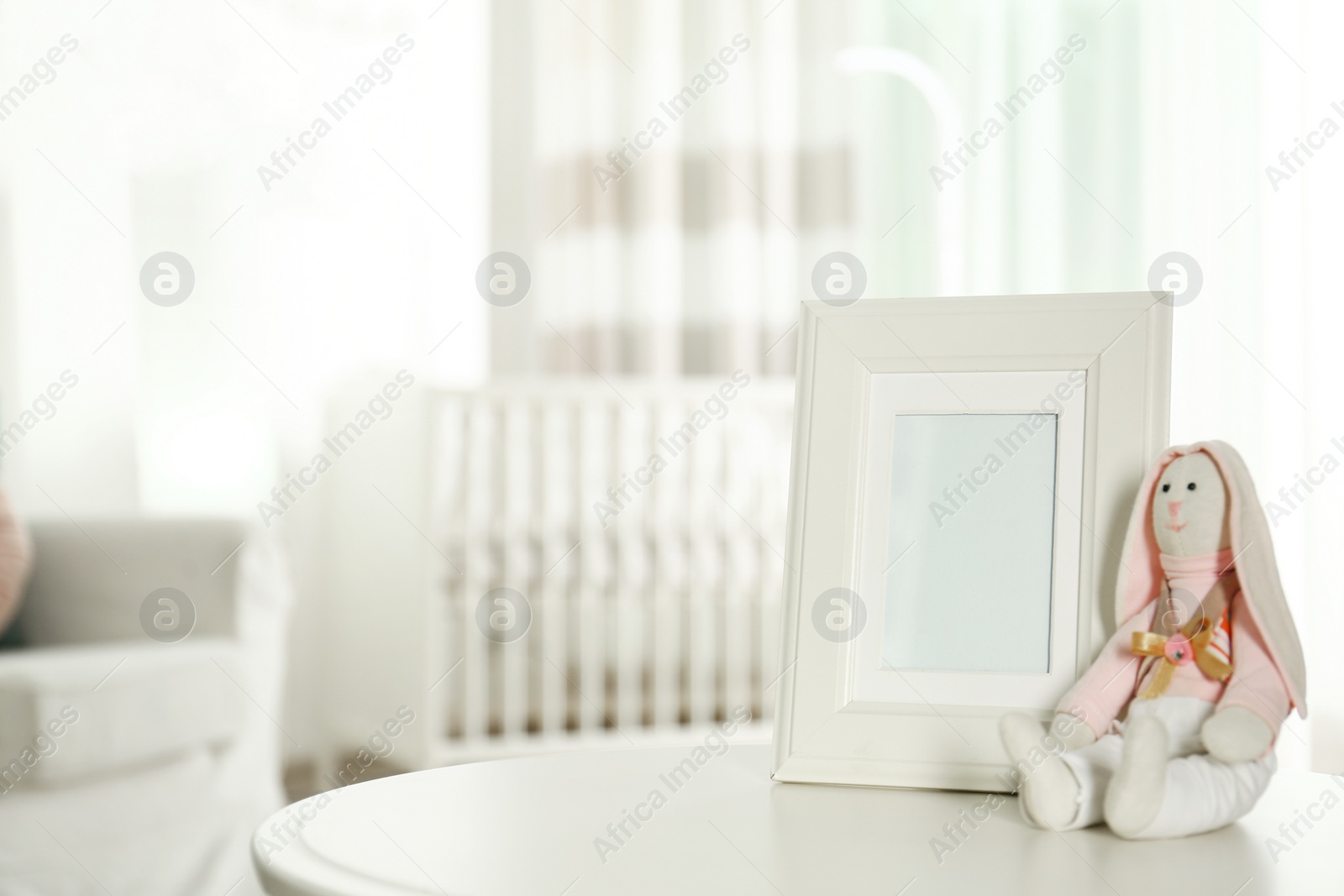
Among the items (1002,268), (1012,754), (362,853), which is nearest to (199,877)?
(362,853)

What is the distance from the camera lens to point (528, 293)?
104 inches

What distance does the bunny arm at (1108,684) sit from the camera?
55cm

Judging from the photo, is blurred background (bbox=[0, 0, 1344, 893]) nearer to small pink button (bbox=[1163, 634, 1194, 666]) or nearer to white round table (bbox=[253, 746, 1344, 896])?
white round table (bbox=[253, 746, 1344, 896])

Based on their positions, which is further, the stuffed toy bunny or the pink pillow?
the pink pillow

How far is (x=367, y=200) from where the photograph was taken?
8.16 feet

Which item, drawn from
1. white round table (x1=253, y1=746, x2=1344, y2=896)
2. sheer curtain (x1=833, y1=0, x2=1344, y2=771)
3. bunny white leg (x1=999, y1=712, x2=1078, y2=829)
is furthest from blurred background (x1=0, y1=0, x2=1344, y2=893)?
bunny white leg (x1=999, y1=712, x2=1078, y2=829)

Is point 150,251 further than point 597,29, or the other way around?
point 597,29

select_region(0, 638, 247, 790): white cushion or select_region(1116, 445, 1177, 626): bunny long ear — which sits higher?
select_region(1116, 445, 1177, 626): bunny long ear

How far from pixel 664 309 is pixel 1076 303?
1.90 metres

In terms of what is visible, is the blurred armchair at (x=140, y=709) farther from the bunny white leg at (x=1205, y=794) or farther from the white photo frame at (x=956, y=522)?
the bunny white leg at (x=1205, y=794)

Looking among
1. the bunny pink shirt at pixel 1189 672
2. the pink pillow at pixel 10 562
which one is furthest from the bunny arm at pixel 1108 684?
the pink pillow at pixel 10 562

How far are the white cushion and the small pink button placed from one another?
4.64 feet

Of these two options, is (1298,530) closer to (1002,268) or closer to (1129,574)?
(1002,268)

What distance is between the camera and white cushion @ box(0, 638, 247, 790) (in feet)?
4.83
